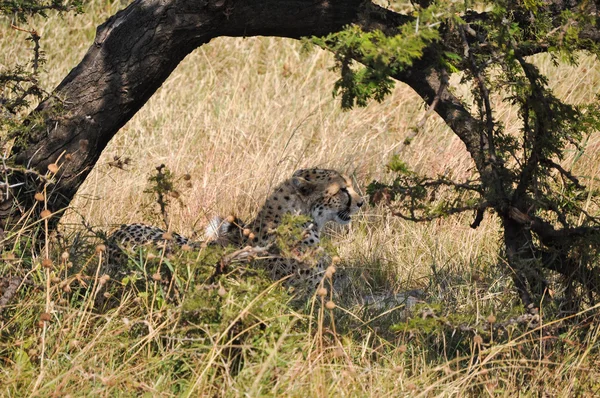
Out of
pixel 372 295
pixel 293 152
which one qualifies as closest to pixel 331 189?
pixel 372 295

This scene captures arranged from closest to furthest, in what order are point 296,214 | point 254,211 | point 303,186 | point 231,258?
point 231,258, point 296,214, point 303,186, point 254,211

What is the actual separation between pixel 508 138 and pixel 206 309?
1.48 meters

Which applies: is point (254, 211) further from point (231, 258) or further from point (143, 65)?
point (231, 258)

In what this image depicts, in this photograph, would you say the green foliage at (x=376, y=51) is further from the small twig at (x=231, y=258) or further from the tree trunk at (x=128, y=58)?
the tree trunk at (x=128, y=58)

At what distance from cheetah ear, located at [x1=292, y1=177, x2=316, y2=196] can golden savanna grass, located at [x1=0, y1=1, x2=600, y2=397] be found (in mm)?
444

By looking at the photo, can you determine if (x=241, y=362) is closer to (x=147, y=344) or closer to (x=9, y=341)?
(x=147, y=344)

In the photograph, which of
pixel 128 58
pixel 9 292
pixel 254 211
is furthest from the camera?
pixel 254 211

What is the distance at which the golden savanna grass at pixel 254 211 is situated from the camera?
11.3ft

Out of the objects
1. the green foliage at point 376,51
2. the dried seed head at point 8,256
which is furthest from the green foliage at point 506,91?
the dried seed head at point 8,256

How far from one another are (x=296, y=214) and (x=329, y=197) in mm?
321

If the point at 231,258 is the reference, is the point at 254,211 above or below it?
below

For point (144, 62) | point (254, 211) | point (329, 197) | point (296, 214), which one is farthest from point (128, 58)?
point (254, 211)

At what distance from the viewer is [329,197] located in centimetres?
543

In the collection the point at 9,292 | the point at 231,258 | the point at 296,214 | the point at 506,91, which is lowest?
the point at 296,214
